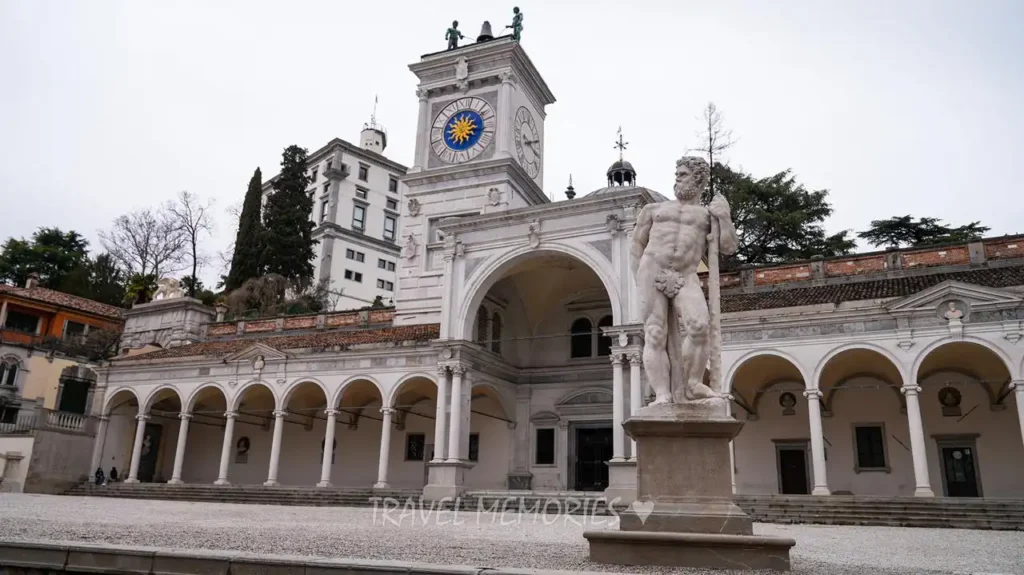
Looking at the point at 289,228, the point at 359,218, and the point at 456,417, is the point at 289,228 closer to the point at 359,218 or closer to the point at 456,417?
the point at 359,218

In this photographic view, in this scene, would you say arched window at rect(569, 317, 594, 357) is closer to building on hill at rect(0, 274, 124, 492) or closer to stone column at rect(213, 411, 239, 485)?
stone column at rect(213, 411, 239, 485)

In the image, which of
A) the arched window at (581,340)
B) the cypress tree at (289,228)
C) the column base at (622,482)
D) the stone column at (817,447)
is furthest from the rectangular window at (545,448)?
the cypress tree at (289,228)

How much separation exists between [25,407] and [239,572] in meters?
33.6

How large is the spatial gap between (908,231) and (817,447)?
23944 millimetres

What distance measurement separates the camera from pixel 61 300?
3844cm

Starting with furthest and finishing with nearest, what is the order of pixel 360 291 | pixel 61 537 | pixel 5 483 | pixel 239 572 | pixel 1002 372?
pixel 360 291 < pixel 5 483 < pixel 1002 372 < pixel 61 537 < pixel 239 572

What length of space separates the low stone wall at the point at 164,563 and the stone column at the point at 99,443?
2480 centimetres

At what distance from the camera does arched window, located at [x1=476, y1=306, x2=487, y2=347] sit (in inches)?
947

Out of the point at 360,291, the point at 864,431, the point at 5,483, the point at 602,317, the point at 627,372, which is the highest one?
the point at 360,291

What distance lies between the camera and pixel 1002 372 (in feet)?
62.4

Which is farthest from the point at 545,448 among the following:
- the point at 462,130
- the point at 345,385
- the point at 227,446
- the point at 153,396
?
the point at 153,396

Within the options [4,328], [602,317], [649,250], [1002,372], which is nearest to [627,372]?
[602,317]

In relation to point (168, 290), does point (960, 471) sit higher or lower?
lower

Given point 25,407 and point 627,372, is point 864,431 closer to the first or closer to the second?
point 627,372
